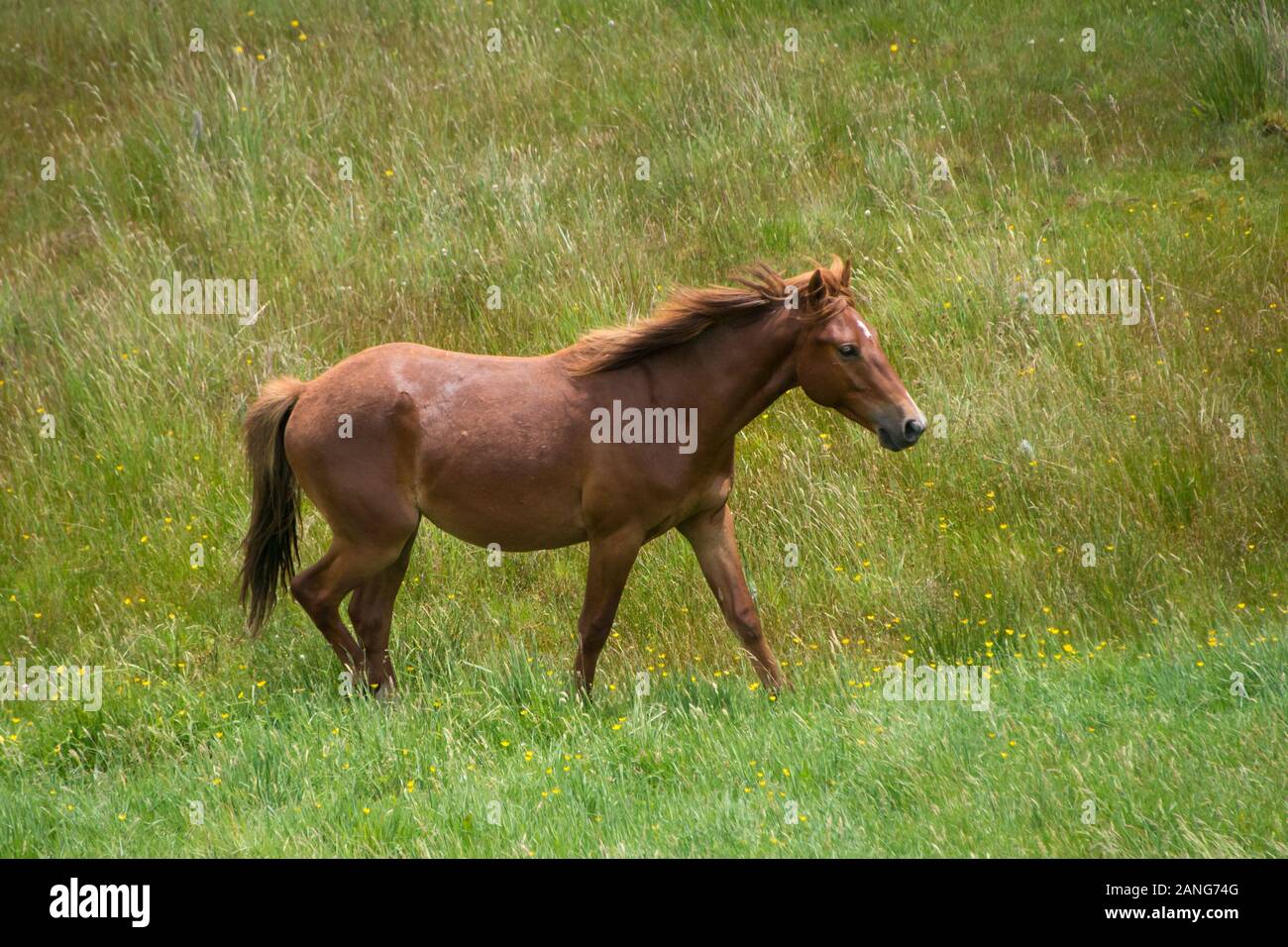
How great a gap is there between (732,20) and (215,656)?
8668 millimetres

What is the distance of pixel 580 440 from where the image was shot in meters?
6.80

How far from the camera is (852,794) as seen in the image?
5.54 metres

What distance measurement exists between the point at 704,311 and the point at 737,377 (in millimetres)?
376

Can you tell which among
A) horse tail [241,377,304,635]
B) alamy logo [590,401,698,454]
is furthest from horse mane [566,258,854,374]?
horse tail [241,377,304,635]

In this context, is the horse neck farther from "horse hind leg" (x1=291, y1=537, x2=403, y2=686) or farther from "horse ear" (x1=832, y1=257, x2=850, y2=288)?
"horse hind leg" (x1=291, y1=537, x2=403, y2=686)

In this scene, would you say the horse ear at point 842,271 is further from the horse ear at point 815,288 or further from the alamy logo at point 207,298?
the alamy logo at point 207,298

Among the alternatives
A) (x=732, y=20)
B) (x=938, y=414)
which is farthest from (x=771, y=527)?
(x=732, y=20)

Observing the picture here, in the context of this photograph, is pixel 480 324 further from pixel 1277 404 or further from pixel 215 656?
pixel 1277 404

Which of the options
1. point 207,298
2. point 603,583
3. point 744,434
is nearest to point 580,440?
point 603,583

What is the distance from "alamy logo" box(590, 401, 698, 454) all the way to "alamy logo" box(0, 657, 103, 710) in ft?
10.7

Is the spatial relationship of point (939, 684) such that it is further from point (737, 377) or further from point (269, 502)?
point (269, 502)

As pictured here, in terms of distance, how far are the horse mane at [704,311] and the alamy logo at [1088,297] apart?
3.36 meters

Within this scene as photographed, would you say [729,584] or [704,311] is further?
[729,584]

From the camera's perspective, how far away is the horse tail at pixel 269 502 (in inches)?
289
